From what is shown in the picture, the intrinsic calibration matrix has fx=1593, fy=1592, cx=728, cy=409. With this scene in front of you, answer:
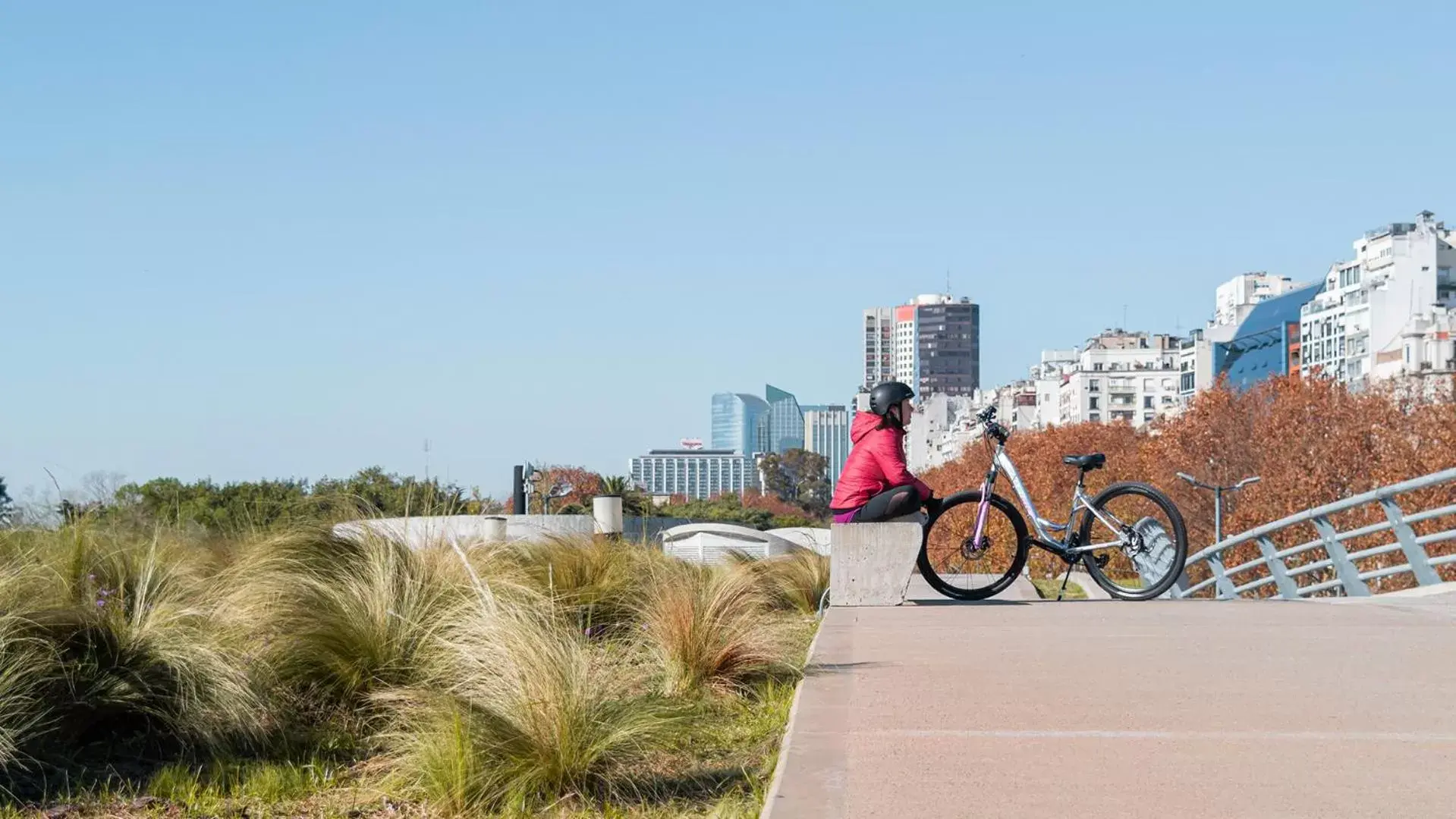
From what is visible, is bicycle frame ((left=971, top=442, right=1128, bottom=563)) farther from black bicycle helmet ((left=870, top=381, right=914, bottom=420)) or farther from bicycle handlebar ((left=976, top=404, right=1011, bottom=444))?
black bicycle helmet ((left=870, top=381, right=914, bottom=420))

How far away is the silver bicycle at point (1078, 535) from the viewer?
10.3m

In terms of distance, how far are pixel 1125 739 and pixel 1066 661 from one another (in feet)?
6.38

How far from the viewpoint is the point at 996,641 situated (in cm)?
818

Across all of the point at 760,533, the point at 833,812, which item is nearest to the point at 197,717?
the point at 833,812

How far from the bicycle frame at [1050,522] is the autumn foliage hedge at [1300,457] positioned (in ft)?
92.3

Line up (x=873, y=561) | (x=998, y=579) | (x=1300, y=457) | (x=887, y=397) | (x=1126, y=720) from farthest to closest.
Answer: (x=1300, y=457)
(x=998, y=579)
(x=887, y=397)
(x=873, y=561)
(x=1126, y=720)

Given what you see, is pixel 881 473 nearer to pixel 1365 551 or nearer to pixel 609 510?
pixel 1365 551

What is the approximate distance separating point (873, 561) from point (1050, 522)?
1309mm

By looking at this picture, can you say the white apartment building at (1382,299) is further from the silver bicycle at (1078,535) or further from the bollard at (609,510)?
the silver bicycle at (1078,535)

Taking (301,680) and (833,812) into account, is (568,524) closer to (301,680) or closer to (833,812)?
(301,680)

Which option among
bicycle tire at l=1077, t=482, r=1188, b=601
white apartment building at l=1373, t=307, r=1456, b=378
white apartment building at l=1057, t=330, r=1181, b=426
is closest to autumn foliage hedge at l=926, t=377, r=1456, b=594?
bicycle tire at l=1077, t=482, r=1188, b=601

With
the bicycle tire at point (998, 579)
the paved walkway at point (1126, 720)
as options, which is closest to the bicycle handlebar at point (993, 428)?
the bicycle tire at point (998, 579)

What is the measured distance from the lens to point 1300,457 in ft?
141

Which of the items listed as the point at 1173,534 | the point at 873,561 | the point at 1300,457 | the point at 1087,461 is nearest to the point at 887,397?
the point at 873,561
